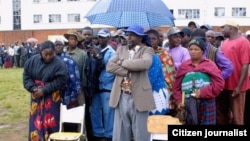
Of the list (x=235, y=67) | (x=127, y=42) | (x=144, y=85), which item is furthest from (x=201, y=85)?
(x=235, y=67)

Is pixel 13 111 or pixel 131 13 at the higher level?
pixel 131 13

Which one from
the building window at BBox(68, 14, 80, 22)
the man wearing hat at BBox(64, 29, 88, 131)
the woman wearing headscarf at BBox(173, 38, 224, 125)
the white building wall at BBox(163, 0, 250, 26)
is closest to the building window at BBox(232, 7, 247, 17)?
the white building wall at BBox(163, 0, 250, 26)

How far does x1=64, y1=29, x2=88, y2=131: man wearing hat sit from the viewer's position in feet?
23.4

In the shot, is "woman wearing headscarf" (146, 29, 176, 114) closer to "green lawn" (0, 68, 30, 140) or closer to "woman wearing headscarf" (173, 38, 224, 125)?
"woman wearing headscarf" (173, 38, 224, 125)

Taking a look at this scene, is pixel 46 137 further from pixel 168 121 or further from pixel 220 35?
pixel 220 35

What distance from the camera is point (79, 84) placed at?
6723mm

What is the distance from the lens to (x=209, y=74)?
5566 mm

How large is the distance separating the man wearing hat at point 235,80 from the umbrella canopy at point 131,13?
1.22 meters

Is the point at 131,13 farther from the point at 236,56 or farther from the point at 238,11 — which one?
the point at 238,11

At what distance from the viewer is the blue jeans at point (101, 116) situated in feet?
24.6

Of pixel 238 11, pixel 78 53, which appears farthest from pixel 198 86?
pixel 238 11

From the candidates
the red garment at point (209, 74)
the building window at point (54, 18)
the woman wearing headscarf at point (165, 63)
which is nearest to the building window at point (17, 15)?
the building window at point (54, 18)

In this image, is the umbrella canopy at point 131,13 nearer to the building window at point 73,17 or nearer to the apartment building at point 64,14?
the apartment building at point 64,14

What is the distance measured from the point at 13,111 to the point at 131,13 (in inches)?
195
